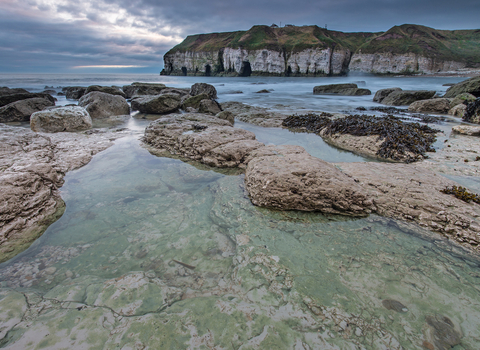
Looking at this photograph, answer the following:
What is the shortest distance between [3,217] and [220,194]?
98.3 inches

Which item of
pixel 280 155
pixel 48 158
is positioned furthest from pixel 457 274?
pixel 48 158

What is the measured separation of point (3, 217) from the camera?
236 centimetres

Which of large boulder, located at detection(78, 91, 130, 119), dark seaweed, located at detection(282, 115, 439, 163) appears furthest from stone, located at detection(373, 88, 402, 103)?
large boulder, located at detection(78, 91, 130, 119)

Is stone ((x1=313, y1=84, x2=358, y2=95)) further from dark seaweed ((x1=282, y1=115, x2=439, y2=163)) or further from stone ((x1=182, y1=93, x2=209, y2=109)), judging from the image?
dark seaweed ((x1=282, y1=115, x2=439, y2=163))

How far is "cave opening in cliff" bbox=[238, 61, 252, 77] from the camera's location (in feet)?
234

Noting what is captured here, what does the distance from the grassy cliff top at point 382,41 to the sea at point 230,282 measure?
7615cm

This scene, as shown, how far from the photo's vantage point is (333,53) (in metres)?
66.0

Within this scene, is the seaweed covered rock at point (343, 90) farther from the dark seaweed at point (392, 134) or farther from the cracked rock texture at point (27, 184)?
the cracked rock texture at point (27, 184)

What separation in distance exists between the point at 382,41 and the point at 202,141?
86.3 metres

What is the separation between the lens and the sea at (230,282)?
1.40 metres

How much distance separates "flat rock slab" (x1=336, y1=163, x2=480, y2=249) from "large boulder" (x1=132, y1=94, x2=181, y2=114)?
29.2 feet

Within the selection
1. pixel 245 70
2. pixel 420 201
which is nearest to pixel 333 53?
pixel 245 70

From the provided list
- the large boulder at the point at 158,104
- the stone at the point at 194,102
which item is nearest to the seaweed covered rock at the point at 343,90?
the stone at the point at 194,102

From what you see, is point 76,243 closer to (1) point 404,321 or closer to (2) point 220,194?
(2) point 220,194
